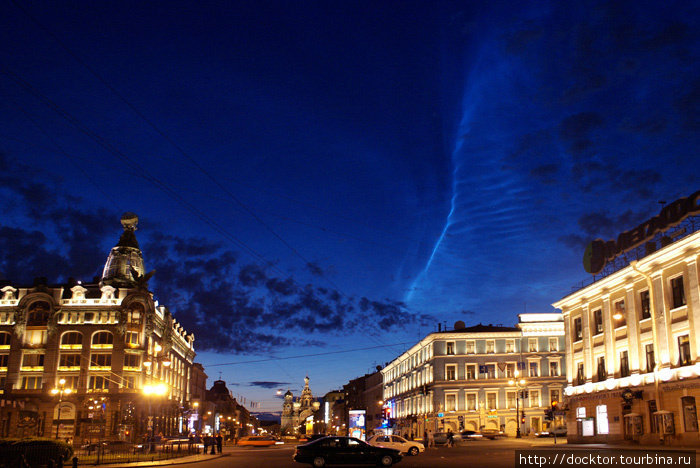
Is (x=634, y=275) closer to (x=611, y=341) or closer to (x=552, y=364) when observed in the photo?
(x=611, y=341)

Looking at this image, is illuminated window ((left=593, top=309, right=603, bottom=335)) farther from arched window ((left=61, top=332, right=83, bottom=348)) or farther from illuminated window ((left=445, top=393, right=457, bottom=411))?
arched window ((left=61, top=332, right=83, bottom=348))

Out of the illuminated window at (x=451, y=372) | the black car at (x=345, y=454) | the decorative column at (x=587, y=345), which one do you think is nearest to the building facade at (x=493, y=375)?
the illuminated window at (x=451, y=372)

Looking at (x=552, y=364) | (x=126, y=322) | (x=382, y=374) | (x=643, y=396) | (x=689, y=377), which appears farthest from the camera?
(x=382, y=374)

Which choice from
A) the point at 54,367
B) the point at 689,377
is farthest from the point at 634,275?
the point at 54,367

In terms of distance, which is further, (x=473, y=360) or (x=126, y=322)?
(x=473, y=360)

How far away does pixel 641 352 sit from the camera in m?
44.0

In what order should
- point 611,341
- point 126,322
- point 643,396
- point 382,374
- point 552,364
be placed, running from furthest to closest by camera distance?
point 382,374 < point 552,364 < point 126,322 < point 611,341 < point 643,396

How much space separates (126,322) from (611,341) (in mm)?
58361

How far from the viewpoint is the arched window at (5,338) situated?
80.8 metres

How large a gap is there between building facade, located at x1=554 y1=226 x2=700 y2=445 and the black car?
64.0 feet

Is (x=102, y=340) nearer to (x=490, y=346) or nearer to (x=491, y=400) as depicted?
(x=490, y=346)

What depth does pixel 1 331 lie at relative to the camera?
8131 centimetres

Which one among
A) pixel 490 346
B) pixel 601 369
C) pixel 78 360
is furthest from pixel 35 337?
pixel 601 369

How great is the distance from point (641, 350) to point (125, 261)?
7094cm
